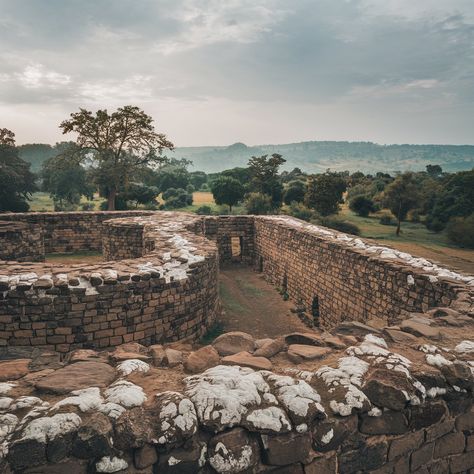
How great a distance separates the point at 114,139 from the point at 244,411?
31.2 m

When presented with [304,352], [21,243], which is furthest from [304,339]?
[21,243]

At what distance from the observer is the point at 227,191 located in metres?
35.5

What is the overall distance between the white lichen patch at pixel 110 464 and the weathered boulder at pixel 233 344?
160 centimetres

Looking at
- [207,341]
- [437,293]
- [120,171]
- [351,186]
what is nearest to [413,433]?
[437,293]

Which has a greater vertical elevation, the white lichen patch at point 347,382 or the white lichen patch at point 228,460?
the white lichen patch at point 347,382

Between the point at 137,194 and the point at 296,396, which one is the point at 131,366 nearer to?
the point at 296,396

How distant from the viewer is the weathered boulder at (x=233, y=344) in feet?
12.4

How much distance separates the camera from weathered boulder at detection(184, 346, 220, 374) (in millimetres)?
3338

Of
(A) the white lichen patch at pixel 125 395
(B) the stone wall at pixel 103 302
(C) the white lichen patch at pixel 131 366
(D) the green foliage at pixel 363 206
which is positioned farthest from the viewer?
(D) the green foliage at pixel 363 206

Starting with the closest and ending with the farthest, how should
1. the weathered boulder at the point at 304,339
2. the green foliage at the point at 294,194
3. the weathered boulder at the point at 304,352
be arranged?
the weathered boulder at the point at 304,352 < the weathered boulder at the point at 304,339 < the green foliage at the point at 294,194

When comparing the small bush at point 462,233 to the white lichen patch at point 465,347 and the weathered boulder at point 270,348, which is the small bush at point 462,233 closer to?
the white lichen patch at point 465,347

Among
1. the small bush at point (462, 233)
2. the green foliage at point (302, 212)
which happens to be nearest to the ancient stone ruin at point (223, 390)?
the small bush at point (462, 233)

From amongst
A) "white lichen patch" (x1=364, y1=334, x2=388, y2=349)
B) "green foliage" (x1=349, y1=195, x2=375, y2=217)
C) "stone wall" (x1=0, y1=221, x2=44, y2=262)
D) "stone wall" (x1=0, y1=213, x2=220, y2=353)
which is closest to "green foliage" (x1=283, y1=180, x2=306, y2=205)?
"green foliage" (x1=349, y1=195, x2=375, y2=217)

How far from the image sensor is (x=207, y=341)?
818 cm
